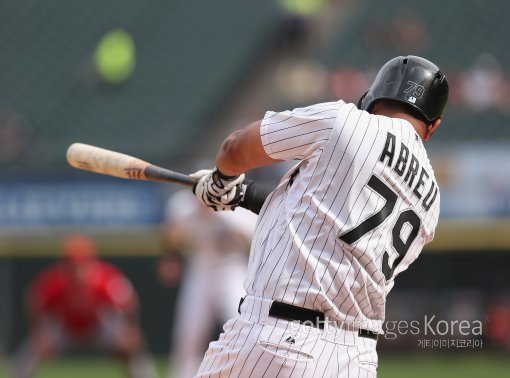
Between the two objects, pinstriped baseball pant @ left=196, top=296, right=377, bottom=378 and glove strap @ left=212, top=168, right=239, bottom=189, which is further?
glove strap @ left=212, top=168, right=239, bottom=189

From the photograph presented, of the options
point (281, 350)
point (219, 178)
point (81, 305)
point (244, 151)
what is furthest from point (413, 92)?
point (81, 305)

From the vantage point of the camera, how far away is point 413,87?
302 centimetres

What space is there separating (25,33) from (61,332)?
578 cm

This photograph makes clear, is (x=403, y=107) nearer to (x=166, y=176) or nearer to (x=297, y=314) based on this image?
(x=297, y=314)

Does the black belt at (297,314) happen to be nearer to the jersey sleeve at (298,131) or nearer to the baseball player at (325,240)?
the baseball player at (325,240)

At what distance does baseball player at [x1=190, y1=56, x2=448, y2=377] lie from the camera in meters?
2.83

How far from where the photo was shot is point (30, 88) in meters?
12.8

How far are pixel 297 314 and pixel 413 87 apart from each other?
2.58 feet

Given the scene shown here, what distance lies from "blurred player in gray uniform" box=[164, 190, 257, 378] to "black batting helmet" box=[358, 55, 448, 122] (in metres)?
4.68

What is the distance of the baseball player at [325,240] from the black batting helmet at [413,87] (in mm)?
88

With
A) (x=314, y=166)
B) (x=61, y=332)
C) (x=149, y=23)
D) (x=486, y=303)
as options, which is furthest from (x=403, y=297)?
(x=314, y=166)

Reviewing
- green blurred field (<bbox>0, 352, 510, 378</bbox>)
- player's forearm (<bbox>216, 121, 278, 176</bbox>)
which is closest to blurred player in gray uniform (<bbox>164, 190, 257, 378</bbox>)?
green blurred field (<bbox>0, 352, 510, 378</bbox>)

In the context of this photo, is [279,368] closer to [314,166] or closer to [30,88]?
[314,166]

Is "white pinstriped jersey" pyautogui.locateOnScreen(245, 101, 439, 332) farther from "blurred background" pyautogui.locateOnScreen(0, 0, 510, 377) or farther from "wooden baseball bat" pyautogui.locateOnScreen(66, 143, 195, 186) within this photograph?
"blurred background" pyautogui.locateOnScreen(0, 0, 510, 377)
